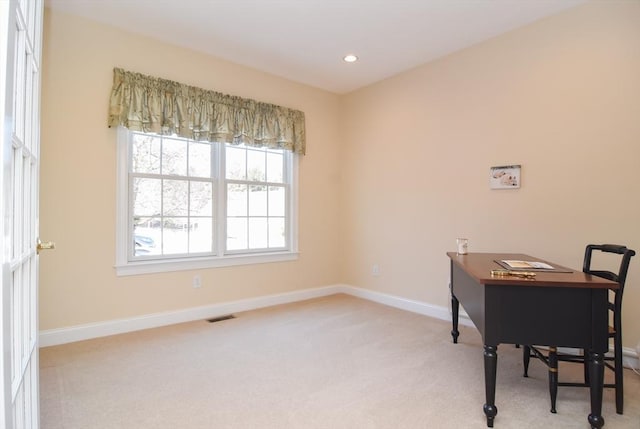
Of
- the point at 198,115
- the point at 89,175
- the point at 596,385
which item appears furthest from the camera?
the point at 198,115

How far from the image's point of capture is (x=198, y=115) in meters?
3.59

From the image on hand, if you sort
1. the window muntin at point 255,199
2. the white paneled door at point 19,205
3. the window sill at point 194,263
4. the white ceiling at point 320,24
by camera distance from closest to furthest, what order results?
the white paneled door at point 19,205 → the white ceiling at point 320,24 → the window sill at point 194,263 → the window muntin at point 255,199

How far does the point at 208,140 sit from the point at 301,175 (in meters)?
1.30

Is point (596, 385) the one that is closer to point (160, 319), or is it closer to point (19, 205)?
point (19, 205)

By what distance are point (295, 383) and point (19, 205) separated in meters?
1.82

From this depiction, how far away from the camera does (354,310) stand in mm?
3990

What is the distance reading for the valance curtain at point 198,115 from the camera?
3.19 m

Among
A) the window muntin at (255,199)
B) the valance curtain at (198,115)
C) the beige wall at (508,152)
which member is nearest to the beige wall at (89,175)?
the valance curtain at (198,115)

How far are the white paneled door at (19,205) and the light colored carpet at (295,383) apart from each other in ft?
2.51

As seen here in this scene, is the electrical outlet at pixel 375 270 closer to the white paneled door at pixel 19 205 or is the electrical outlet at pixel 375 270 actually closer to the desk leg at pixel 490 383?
the desk leg at pixel 490 383

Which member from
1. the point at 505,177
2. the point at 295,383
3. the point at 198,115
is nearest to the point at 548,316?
the point at 295,383

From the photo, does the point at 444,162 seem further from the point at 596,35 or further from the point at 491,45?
the point at 596,35

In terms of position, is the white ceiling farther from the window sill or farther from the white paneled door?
the window sill

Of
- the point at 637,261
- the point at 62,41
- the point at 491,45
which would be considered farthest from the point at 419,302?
the point at 62,41
